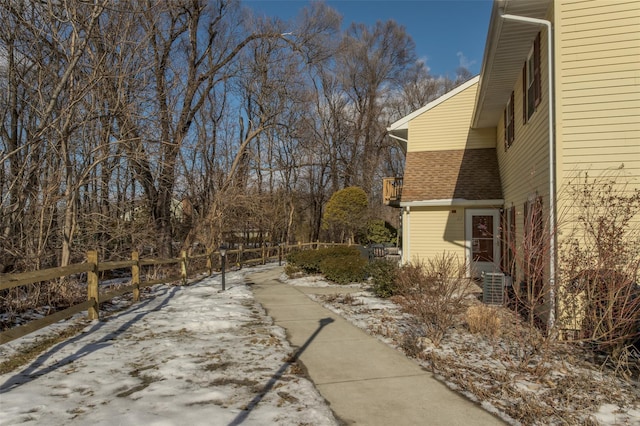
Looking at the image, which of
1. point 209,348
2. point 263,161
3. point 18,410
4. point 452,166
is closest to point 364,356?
point 209,348

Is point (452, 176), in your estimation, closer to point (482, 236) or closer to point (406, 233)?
point (482, 236)

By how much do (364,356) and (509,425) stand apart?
2.05m

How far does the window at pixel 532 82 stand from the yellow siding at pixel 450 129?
5474 mm

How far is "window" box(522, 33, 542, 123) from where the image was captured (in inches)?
283

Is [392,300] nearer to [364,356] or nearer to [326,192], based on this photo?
[364,356]

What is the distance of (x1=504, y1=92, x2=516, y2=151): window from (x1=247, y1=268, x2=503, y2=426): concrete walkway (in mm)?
6463

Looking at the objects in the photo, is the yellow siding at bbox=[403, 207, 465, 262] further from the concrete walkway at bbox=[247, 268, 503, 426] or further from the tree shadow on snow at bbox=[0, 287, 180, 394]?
the tree shadow on snow at bbox=[0, 287, 180, 394]

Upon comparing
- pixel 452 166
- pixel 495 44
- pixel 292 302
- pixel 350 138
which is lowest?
pixel 292 302

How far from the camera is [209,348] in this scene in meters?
5.27

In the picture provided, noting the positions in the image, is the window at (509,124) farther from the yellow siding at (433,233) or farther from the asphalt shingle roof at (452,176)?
the yellow siding at (433,233)

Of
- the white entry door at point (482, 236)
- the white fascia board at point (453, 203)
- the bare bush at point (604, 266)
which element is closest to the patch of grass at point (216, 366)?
the bare bush at point (604, 266)

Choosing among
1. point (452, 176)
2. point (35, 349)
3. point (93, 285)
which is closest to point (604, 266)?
point (35, 349)

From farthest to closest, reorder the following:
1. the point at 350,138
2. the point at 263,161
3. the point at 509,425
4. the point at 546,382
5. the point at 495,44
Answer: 1. the point at 350,138
2. the point at 263,161
3. the point at 495,44
4. the point at 546,382
5. the point at 509,425

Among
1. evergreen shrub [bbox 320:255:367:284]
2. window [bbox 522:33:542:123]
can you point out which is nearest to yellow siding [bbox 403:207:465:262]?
evergreen shrub [bbox 320:255:367:284]
